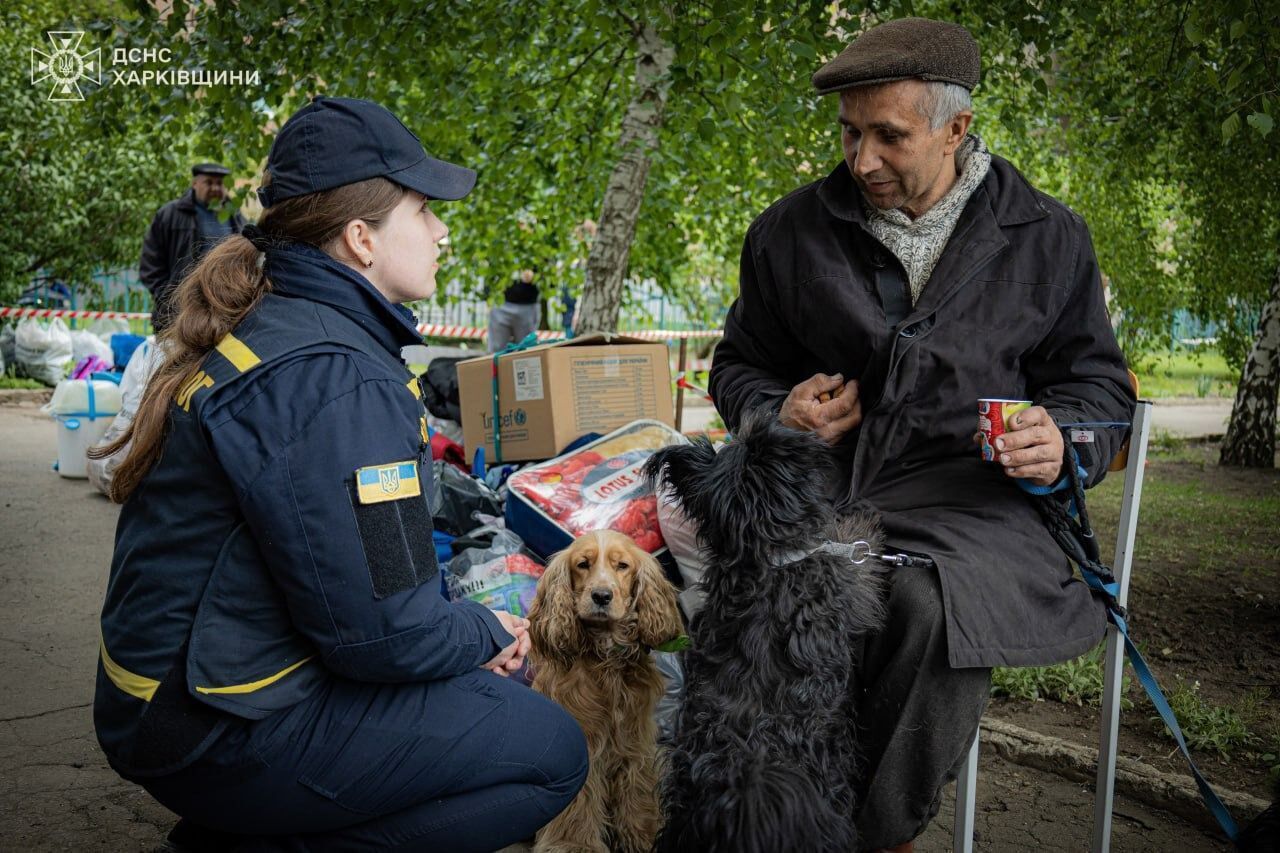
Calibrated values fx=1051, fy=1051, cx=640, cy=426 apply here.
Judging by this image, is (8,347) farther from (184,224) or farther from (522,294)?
(522,294)

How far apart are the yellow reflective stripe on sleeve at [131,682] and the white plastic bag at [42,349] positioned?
13468 millimetres

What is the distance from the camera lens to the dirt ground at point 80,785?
9.70ft

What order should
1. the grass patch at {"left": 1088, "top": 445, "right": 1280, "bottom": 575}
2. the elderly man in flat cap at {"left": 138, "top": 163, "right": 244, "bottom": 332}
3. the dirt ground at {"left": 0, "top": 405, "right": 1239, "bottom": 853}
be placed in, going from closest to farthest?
the dirt ground at {"left": 0, "top": 405, "right": 1239, "bottom": 853}
the grass patch at {"left": 1088, "top": 445, "right": 1280, "bottom": 575}
the elderly man in flat cap at {"left": 138, "top": 163, "right": 244, "bottom": 332}

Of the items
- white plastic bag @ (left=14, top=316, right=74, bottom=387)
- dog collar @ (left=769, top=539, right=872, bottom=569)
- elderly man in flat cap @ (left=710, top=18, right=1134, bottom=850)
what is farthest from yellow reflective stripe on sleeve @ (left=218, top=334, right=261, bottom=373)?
white plastic bag @ (left=14, top=316, right=74, bottom=387)

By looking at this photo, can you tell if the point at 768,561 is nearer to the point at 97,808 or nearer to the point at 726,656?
the point at 726,656

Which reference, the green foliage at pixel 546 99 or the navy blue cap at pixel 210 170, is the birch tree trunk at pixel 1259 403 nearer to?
the green foliage at pixel 546 99

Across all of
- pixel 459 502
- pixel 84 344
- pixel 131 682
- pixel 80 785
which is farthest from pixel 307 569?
pixel 84 344

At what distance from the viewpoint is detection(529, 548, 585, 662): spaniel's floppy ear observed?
305cm

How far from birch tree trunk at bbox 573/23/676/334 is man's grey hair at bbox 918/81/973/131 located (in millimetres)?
3878

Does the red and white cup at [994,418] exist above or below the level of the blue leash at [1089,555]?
above

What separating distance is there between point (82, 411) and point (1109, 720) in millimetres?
7417

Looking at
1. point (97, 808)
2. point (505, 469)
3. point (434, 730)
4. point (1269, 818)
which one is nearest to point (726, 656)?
point (434, 730)

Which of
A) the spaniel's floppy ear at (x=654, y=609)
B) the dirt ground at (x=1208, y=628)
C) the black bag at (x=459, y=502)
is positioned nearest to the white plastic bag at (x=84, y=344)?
the black bag at (x=459, y=502)

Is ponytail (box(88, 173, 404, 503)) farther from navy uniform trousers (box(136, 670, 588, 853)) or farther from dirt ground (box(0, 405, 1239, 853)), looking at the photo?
dirt ground (box(0, 405, 1239, 853))
